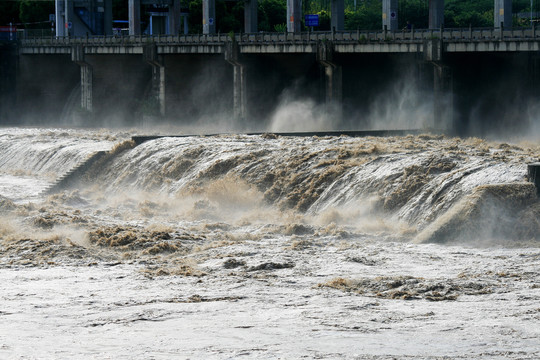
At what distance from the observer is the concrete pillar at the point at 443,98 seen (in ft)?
186

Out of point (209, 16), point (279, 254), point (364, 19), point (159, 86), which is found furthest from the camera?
point (364, 19)

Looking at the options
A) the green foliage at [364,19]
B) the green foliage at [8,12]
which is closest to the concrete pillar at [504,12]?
the green foliage at [364,19]

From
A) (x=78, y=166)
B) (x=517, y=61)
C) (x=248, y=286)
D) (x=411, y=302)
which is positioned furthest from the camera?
(x=517, y=61)

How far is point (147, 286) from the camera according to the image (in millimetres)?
24062

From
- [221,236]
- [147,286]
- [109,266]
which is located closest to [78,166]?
[221,236]

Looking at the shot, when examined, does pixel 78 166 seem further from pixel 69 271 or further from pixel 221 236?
pixel 69 271

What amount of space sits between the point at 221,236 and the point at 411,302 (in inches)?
457

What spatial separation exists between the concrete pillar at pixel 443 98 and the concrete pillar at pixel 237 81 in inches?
714

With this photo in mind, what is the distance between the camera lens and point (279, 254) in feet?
92.0

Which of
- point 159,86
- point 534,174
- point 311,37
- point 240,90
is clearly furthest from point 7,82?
point 534,174

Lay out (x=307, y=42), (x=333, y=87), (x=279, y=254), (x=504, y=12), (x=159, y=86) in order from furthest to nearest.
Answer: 1. (x=159, y=86)
2. (x=504, y=12)
3. (x=333, y=87)
4. (x=307, y=42)
5. (x=279, y=254)

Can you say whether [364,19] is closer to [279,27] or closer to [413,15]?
[413,15]

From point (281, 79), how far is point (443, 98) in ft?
56.8

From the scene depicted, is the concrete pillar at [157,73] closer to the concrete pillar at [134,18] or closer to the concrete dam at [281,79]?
the concrete dam at [281,79]
